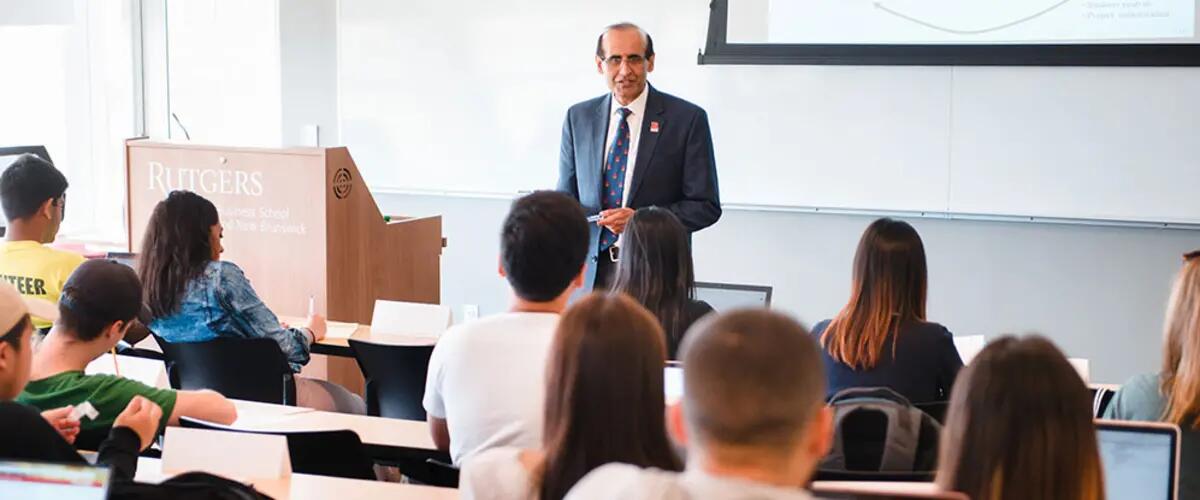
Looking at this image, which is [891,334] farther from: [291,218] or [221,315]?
[291,218]

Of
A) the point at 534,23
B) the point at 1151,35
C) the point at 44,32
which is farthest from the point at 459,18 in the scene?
the point at 1151,35

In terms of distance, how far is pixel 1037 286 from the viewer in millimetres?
5793

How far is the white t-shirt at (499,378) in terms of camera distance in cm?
260

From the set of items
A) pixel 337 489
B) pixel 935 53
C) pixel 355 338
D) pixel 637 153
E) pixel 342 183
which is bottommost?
pixel 337 489

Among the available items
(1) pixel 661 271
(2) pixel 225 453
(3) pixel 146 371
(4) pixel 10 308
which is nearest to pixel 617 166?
(1) pixel 661 271

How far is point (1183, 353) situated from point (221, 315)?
105 inches

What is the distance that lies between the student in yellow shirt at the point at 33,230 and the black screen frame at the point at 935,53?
3.00 metres

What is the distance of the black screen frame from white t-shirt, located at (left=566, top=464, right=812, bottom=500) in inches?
172

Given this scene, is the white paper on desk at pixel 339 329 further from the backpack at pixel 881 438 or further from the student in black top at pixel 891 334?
the backpack at pixel 881 438

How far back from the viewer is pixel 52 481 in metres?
1.88

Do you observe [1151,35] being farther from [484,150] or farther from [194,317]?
[194,317]

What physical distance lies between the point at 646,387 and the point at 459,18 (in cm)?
491

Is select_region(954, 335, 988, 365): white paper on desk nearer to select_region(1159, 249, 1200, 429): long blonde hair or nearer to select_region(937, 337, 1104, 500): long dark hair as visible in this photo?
select_region(1159, 249, 1200, 429): long blonde hair

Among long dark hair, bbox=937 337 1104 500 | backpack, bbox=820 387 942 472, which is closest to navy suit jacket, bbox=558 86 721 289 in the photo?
backpack, bbox=820 387 942 472
